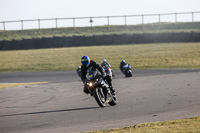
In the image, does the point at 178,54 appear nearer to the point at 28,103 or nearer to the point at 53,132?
the point at 28,103

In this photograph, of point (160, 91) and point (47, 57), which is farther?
point (47, 57)

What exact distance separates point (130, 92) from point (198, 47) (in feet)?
81.7

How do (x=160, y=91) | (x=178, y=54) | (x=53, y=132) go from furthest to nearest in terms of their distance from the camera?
(x=178, y=54)
(x=160, y=91)
(x=53, y=132)

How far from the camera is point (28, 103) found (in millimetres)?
14227

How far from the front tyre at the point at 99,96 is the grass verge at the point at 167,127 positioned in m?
3.20

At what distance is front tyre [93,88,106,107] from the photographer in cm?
1160

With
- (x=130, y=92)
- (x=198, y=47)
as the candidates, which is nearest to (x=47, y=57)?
(x=198, y=47)

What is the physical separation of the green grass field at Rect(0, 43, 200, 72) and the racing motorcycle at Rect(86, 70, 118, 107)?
835 inches

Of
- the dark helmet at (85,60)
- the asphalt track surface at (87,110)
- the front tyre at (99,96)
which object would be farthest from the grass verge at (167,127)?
the dark helmet at (85,60)

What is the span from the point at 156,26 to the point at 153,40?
7.62 meters

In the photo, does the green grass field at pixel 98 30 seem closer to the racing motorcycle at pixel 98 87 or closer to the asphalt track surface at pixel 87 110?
the asphalt track surface at pixel 87 110

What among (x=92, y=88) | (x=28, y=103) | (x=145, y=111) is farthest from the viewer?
(x=28, y=103)

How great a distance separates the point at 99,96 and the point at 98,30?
1700 inches

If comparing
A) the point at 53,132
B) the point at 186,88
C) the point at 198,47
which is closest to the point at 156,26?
the point at 198,47
